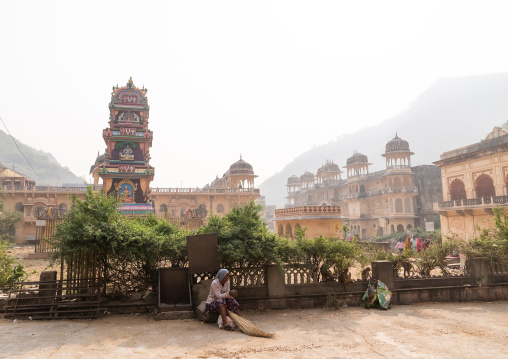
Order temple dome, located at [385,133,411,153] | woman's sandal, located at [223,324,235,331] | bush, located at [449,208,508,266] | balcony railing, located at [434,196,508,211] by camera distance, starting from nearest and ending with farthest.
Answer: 1. woman's sandal, located at [223,324,235,331]
2. bush, located at [449,208,508,266]
3. balcony railing, located at [434,196,508,211]
4. temple dome, located at [385,133,411,153]

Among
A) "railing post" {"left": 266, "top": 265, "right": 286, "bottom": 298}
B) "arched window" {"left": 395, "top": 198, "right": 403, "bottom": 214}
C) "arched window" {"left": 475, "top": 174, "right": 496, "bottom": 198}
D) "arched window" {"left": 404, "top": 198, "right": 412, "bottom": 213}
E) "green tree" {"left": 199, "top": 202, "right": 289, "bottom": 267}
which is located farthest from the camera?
"arched window" {"left": 395, "top": 198, "right": 403, "bottom": 214}

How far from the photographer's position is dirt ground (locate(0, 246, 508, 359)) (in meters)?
5.45

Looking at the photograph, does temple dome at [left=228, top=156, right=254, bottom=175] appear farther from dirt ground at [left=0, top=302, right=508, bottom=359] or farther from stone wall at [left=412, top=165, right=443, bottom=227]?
dirt ground at [left=0, top=302, right=508, bottom=359]

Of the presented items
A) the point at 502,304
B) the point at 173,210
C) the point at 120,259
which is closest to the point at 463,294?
the point at 502,304

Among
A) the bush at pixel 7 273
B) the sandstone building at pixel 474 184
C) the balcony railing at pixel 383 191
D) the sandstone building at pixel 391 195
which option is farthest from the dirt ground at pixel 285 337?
the balcony railing at pixel 383 191

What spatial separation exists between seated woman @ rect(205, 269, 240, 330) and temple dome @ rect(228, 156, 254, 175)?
38703 millimetres

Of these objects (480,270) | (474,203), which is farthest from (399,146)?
(480,270)

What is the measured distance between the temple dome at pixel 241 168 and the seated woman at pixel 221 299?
127 feet

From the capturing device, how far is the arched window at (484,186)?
2606cm

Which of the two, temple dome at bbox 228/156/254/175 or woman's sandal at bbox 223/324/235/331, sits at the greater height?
temple dome at bbox 228/156/254/175

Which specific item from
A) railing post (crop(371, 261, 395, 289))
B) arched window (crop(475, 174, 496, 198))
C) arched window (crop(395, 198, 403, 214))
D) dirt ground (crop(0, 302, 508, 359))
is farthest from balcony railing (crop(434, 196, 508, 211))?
railing post (crop(371, 261, 395, 289))

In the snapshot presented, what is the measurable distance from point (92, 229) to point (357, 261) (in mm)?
6377

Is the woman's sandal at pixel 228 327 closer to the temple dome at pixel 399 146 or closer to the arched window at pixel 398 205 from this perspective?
the arched window at pixel 398 205

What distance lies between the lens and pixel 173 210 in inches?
1817
